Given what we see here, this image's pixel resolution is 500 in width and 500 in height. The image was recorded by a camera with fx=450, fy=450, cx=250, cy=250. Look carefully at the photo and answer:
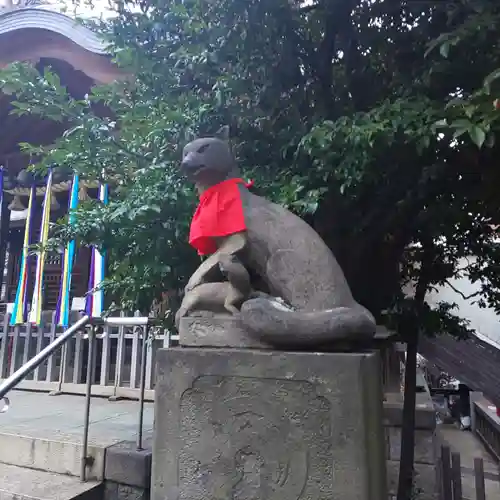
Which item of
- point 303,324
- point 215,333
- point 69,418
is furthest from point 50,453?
point 303,324

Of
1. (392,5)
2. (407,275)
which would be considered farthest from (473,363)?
(392,5)

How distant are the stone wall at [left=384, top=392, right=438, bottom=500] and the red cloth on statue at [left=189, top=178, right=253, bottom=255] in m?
2.81

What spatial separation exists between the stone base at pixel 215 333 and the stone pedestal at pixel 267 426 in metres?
0.05

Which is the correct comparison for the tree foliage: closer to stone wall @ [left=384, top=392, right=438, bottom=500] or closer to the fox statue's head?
the fox statue's head

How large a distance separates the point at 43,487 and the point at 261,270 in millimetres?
2161

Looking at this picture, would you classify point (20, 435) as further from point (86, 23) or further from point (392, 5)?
point (392, 5)

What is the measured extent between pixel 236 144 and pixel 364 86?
3.57ft

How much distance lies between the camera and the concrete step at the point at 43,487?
9.38ft

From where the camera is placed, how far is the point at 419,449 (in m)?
4.12

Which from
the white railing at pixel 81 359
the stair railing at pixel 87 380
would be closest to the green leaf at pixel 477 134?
the stair railing at pixel 87 380

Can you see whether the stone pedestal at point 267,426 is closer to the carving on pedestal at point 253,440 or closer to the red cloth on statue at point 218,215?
the carving on pedestal at point 253,440

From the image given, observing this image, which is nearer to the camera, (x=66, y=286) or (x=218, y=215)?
(x=218, y=215)

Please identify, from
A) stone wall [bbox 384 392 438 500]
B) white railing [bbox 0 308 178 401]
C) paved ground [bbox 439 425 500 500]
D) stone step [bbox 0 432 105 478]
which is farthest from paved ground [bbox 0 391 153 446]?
paved ground [bbox 439 425 500 500]

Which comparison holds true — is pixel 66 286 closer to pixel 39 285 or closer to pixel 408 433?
pixel 39 285
